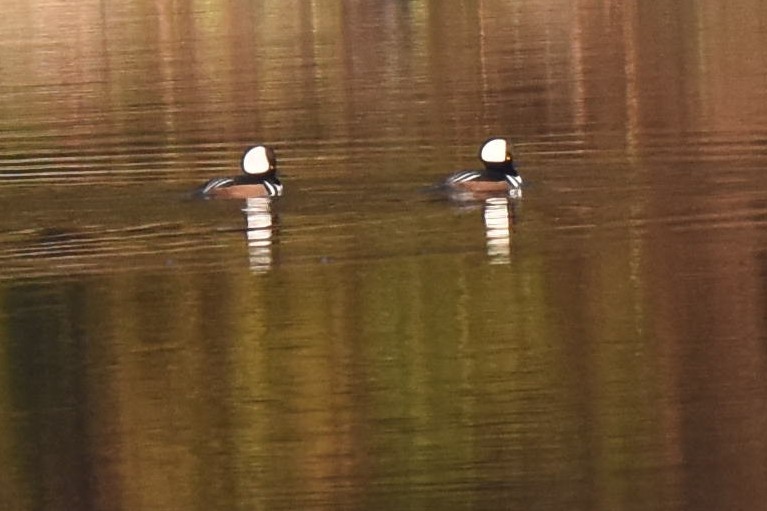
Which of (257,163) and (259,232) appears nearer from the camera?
(259,232)

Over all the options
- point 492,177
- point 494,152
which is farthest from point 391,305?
point 494,152

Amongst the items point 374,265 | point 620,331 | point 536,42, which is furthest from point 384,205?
point 536,42

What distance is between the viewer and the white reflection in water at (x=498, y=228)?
1630 centimetres

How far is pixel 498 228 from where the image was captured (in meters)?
17.5

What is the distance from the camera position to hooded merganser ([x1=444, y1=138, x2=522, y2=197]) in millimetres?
19042

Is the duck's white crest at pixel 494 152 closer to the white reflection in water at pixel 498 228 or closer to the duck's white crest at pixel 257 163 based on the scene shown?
the white reflection in water at pixel 498 228

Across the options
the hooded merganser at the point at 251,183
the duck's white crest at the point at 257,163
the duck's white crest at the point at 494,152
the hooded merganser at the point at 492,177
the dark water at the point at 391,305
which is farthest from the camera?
the duck's white crest at the point at 257,163

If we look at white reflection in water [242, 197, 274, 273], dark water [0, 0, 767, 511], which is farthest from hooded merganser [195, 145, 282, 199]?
dark water [0, 0, 767, 511]

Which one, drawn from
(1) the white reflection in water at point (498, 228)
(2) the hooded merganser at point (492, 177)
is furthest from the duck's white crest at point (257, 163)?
(1) the white reflection in water at point (498, 228)

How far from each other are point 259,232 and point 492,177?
2342 mm

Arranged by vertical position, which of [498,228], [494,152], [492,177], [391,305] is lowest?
[391,305]

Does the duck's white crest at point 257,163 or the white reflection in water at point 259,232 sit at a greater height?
the duck's white crest at point 257,163

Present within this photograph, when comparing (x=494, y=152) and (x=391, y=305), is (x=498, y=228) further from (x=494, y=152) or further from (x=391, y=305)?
(x=391, y=305)

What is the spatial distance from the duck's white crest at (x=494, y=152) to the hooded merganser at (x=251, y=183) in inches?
66.8
